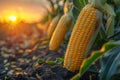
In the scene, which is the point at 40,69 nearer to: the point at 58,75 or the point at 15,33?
the point at 58,75

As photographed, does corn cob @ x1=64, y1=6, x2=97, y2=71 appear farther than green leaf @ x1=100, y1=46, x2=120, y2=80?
Yes

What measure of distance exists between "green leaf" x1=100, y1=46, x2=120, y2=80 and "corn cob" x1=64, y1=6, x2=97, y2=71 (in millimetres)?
287

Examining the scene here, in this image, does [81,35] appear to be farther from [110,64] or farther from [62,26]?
[62,26]

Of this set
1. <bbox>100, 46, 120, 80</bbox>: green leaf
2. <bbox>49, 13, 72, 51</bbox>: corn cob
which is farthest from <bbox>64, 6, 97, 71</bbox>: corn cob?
<bbox>49, 13, 72, 51</bbox>: corn cob

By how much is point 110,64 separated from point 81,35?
40 centimetres

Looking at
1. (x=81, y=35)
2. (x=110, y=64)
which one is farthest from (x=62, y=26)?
(x=110, y=64)

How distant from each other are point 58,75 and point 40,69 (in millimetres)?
207

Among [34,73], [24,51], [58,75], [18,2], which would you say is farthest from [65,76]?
[18,2]

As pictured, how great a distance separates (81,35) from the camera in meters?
3.08

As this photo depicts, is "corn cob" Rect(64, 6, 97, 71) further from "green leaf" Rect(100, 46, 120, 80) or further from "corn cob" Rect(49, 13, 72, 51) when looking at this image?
"corn cob" Rect(49, 13, 72, 51)

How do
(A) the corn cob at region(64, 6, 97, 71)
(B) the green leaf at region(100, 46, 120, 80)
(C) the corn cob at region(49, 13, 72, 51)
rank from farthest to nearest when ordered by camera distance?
(C) the corn cob at region(49, 13, 72, 51)
(A) the corn cob at region(64, 6, 97, 71)
(B) the green leaf at region(100, 46, 120, 80)

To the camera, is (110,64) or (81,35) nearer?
(110,64)

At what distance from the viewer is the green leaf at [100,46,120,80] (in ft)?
8.83

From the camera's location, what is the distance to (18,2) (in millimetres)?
9875
